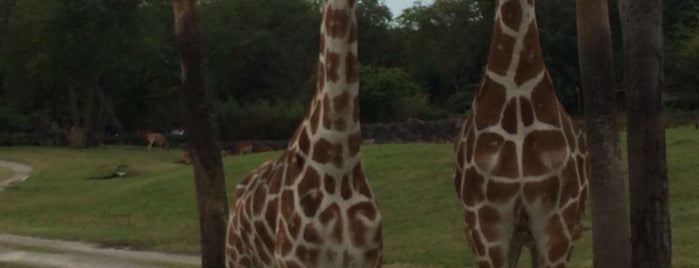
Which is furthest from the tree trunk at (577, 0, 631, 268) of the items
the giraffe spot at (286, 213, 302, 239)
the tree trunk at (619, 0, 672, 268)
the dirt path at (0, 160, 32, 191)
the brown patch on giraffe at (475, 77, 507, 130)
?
the dirt path at (0, 160, 32, 191)

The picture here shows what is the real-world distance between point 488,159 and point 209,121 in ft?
22.6

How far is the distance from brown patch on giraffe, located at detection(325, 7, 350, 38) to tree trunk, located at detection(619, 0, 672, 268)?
3.47m

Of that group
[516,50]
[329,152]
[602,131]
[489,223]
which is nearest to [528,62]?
[516,50]

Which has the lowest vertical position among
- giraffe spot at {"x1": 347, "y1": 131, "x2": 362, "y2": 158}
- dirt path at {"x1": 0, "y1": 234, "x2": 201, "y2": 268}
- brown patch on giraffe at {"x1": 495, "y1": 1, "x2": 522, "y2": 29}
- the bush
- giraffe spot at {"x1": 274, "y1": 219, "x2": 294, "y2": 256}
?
dirt path at {"x1": 0, "y1": 234, "x2": 201, "y2": 268}

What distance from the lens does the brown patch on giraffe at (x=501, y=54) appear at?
24.3 ft

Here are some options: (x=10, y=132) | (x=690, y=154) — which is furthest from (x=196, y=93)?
(x=10, y=132)

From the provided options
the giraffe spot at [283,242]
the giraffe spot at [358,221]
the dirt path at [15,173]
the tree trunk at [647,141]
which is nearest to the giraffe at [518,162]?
the giraffe spot at [358,221]

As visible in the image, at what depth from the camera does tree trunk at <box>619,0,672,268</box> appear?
990 centimetres

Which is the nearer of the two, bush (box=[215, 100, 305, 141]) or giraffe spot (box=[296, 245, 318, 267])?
giraffe spot (box=[296, 245, 318, 267])

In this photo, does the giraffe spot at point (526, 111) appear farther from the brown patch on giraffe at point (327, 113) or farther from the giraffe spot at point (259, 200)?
the giraffe spot at point (259, 200)

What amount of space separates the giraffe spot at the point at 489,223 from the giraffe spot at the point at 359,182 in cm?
96

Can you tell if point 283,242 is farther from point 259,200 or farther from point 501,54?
point 501,54

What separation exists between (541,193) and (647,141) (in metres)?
3.14

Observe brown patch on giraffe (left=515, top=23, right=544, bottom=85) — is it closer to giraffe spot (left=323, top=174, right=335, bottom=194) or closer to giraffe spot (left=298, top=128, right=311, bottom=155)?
giraffe spot (left=323, top=174, right=335, bottom=194)
